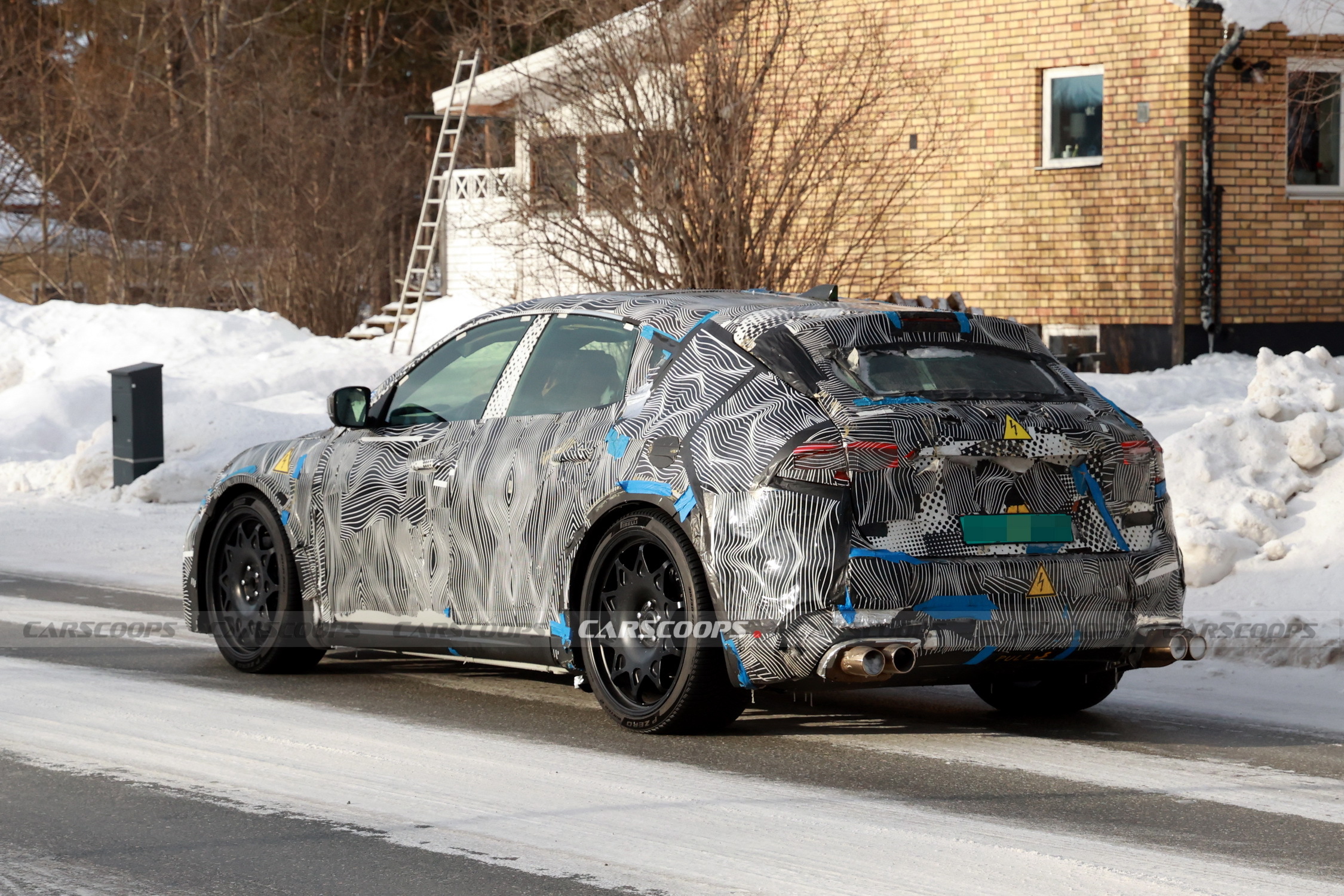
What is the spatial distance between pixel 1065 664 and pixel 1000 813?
1.10 metres

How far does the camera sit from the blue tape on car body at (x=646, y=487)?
6.36m

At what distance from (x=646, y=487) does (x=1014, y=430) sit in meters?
1.29

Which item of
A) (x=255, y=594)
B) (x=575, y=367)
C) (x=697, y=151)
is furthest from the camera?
(x=697, y=151)

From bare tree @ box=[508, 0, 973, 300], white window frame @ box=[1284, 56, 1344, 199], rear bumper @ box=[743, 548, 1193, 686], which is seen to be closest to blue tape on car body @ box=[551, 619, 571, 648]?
rear bumper @ box=[743, 548, 1193, 686]

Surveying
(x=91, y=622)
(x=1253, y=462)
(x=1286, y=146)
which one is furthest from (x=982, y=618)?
(x=1286, y=146)

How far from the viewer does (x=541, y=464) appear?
273 inches

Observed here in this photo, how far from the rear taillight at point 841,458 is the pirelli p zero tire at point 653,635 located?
0.52 meters

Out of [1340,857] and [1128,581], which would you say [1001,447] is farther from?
[1340,857]

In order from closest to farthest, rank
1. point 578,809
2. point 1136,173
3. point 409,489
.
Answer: point 578,809
point 409,489
point 1136,173

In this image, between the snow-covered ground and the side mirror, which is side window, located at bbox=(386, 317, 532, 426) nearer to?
the side mirror

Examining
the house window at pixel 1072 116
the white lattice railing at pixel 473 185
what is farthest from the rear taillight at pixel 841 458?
the white lattice railing at pixel 473 185

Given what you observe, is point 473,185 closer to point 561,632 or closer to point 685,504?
point 561,632

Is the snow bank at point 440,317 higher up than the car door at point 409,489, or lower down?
higher up

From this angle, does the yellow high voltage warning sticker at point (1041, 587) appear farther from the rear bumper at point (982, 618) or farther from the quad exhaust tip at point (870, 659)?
the quad exhaust tip at point (870, 659)
